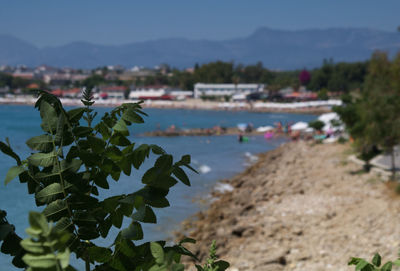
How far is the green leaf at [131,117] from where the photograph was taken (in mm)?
1327

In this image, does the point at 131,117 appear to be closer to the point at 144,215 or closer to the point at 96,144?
the point at 96,144

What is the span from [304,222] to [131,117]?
11495 mm

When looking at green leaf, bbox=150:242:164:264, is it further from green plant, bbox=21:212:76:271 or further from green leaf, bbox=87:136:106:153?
green leaf, bbox=87:136:106:153

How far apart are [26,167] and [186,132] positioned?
48276mm

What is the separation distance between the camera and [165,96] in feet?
327

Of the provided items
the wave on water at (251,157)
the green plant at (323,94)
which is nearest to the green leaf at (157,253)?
the wave on water at (251,157)

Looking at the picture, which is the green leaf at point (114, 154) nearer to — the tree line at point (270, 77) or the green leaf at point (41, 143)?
the green leaf at point (41, 143)

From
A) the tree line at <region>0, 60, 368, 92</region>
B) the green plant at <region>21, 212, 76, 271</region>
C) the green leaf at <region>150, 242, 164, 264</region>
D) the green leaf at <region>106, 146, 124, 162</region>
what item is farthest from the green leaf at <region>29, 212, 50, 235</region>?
the tree line at <region>0, 60, 368, 92</region>

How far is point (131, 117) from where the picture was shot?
1.34m

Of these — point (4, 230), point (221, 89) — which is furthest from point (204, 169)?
point (221, 89)

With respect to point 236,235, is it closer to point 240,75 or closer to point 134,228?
point 134,228

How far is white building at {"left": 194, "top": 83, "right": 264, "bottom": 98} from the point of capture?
116875 millimetres

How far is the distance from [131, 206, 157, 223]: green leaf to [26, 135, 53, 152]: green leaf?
0.97ft

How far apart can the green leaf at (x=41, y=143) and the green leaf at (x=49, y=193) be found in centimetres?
10
